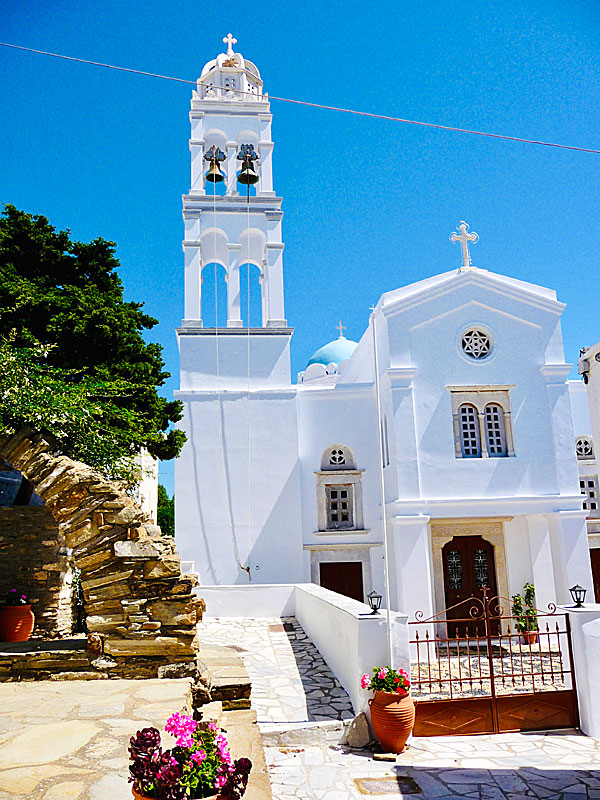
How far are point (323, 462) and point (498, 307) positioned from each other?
6110 millimetres

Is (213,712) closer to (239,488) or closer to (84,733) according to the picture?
(84,733)

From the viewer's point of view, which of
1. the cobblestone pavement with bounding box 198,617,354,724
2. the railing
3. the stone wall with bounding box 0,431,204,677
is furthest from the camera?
the railing

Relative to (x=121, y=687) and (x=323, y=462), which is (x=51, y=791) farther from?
(x=323, y=462)

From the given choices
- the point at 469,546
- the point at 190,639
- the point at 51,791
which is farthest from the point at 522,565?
the point at 51,791

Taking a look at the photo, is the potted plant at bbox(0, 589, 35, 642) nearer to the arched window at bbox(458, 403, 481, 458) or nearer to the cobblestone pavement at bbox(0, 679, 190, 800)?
the cobblestone pavement at bbox(0, 679, 190, 800)

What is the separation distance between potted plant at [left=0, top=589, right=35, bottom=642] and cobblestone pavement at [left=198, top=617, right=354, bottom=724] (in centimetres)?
319

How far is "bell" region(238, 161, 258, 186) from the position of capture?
16.6 m

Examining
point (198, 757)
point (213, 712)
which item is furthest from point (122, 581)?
point (198, 757)

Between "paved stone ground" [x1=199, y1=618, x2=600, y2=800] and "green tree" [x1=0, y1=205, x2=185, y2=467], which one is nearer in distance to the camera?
"paved stone ground" [x1=199, y1=618, x2=600, y2=800]

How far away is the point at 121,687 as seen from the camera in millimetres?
5645

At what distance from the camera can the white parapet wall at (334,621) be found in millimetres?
7262

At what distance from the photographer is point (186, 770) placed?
2.96 m

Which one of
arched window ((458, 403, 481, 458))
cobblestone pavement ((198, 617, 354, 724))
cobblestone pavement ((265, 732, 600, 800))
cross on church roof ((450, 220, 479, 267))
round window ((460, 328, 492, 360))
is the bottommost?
cobblestone pavement ((265, 732, 600, 800))

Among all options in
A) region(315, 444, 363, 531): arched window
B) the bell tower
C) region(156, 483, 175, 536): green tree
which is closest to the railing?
region(315, 444, 363, 531): arched window
